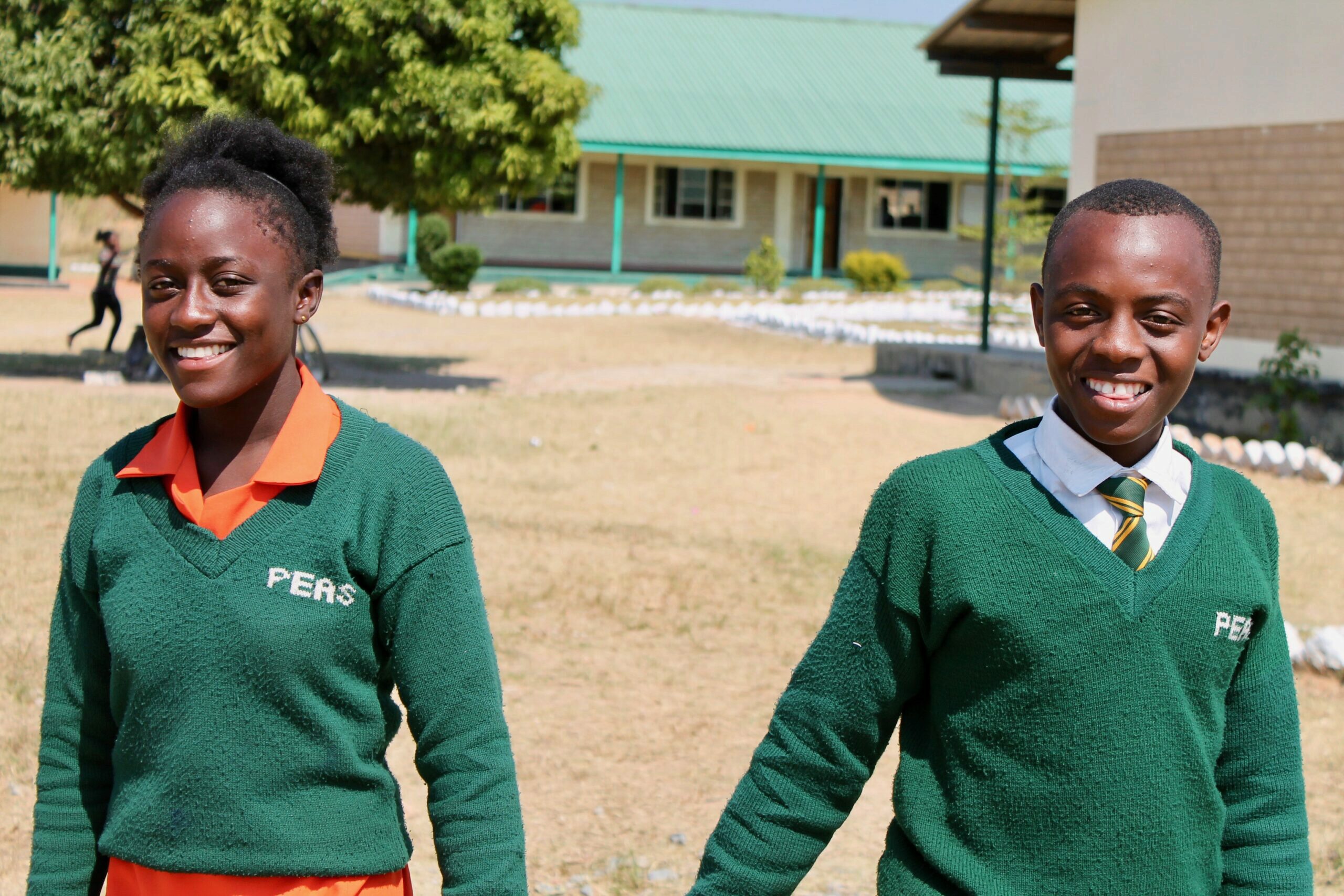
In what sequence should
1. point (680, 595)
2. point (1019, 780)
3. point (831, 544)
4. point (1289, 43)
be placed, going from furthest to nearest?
1. point (1289, 43)
2. point (831, 544)
3. point (680, 595)
4. point (1019, 780)

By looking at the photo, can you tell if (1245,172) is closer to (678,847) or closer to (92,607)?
(678,847)

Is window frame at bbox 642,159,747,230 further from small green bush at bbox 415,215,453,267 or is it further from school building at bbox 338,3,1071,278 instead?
small green bush at bbox 415,215,453,267

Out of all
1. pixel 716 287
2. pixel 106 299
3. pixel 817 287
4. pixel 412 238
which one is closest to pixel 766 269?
pixel 716 287

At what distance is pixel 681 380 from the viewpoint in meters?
15.6

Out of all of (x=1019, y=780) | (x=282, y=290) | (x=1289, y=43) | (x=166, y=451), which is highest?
(x=1289, y=43)

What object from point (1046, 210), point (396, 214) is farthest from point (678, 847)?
point (1046, 210)

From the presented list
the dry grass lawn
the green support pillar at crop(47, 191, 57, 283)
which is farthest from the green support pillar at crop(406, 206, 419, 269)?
the dry grass lawn

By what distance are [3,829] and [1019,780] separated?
3.48m

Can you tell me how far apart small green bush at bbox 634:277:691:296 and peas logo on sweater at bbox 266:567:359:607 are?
84.2ft

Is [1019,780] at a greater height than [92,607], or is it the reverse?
[92,607]

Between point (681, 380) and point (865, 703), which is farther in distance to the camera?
point (681, 380)

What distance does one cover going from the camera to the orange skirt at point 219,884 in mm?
2049

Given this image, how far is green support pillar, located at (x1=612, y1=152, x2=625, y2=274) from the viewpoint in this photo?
2919cm

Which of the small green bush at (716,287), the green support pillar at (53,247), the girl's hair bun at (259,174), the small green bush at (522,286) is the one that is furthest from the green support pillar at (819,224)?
the girl's hair bun at (259,174)
